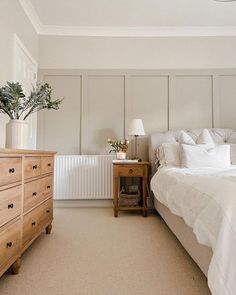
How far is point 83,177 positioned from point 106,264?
1810 mm

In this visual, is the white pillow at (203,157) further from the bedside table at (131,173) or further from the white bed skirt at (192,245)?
the white bed skirt at (192,245)

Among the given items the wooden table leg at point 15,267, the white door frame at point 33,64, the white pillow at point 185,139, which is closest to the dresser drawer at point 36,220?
the wooden table leg at point 15,267

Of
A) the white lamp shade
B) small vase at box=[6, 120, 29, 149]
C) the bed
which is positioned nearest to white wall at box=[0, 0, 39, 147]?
small vase at box=[6, 120, 29, 149]

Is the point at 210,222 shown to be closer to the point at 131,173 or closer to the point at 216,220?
the point at 216,220

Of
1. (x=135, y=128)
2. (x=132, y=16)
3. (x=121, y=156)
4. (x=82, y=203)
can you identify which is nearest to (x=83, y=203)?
(x=82, y=203)

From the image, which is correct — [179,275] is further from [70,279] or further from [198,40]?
[198,40]

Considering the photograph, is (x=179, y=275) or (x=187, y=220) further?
(x=179, y=275)

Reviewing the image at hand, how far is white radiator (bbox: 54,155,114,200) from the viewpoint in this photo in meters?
3.37

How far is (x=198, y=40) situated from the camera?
143 inches

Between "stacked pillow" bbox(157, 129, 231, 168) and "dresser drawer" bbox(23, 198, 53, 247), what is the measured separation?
4.87ft

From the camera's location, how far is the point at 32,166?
1798 mm

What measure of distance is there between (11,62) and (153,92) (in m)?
2.03

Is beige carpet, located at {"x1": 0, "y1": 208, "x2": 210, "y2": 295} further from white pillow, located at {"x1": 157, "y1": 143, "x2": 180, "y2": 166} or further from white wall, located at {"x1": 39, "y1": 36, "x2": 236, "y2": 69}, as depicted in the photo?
white wall, located at {"x1": 39, "y1": 36, "x2": 236, "y2": 69}

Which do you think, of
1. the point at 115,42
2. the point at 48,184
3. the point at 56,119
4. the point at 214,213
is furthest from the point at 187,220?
the point at 115,42
